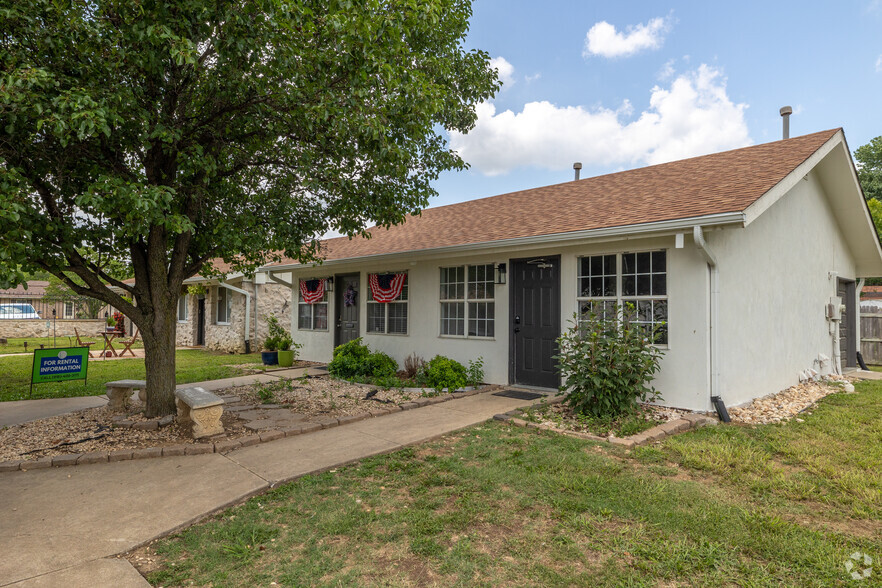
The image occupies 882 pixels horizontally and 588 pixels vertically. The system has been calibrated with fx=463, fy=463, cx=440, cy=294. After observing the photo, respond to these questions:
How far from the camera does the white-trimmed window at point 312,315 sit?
12.0m

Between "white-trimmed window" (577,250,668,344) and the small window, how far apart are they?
42.0 feet

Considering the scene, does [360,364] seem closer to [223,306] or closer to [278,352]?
[278,352]

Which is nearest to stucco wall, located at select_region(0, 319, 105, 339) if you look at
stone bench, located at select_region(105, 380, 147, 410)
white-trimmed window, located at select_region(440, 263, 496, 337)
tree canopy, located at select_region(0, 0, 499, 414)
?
stone bench, located at select_region(105, 380, 147, 410)

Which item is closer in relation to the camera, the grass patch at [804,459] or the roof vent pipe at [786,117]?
the grass patch at [804,459]

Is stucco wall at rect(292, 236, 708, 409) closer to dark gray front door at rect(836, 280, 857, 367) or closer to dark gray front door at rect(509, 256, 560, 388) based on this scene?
dark gray front door at rect(509, 256, 560, 388)

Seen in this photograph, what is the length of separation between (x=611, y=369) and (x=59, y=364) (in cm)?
796

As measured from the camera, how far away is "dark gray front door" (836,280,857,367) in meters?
10.6

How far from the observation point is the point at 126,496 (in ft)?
12.0

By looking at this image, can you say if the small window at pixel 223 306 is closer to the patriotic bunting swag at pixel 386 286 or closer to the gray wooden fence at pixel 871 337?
the patriotic bunting swag at pixel 386 286

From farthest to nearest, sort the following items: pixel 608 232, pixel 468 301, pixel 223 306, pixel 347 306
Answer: pixel 223 306 < pixel 347 306 < pixel 468 301 < pixel 608 232

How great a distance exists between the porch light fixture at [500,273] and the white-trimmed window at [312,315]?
17.3 feet

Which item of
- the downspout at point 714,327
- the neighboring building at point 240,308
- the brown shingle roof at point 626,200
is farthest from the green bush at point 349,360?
the downspout at point 714,327

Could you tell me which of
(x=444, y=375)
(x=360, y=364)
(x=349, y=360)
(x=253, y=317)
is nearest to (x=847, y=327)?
(x=444, y=375)

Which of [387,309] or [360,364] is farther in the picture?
[387,309]
